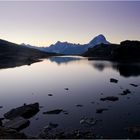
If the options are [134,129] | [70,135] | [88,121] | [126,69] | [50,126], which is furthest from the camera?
[126,69]

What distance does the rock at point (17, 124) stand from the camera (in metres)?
36.6

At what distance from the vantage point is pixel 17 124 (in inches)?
1471

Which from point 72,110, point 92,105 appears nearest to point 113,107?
point 92,105

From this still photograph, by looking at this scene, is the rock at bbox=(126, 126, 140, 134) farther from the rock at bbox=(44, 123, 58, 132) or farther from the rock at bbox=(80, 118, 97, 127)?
the rock at bbox=(44, 123, 58, 132)

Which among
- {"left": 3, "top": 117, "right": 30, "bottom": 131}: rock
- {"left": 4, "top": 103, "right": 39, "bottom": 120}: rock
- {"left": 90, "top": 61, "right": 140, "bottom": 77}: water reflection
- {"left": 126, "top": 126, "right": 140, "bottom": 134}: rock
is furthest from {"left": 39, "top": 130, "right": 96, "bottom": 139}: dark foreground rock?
{"left": 90, "top": 61, "right": 140, "bottom": 77}: water reflection

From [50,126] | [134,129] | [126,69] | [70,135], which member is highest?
[134,129]

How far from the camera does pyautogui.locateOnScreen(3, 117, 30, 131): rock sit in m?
36.6

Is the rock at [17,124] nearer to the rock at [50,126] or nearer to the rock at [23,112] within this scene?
the rock at [23,112]

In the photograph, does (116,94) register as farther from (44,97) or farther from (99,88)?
(44,97)

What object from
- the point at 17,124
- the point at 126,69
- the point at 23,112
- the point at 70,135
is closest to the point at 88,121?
the point at 70,135

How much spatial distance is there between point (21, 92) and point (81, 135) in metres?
35.9

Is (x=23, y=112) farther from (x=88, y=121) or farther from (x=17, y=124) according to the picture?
(x=88, y=121)

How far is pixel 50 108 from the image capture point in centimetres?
4859

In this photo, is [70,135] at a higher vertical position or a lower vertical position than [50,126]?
higher
